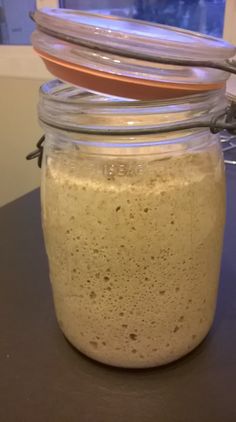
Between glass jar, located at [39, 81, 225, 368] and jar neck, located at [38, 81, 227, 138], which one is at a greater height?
jar neck, located at [38, 81, 227, 138]

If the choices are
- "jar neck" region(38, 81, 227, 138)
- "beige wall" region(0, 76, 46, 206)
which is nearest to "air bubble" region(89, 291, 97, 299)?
"jar neck" region(38, 81, 227, 138)

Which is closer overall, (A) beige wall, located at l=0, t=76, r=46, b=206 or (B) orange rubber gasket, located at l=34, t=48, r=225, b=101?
(B) orange rubber gasket, located at l=34, t=48, r=225, b=101

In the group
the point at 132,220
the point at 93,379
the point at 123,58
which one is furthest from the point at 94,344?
the point at 123,58

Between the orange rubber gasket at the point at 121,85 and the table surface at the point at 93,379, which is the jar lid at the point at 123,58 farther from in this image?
the table surface at the point at 93,379

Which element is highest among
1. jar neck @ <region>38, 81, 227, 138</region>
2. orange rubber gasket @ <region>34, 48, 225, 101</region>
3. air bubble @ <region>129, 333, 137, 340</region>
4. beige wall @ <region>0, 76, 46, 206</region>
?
orange rubber gasket @ <region>34, 48, 225, 101</region>

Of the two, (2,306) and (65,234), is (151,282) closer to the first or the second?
(65,234)

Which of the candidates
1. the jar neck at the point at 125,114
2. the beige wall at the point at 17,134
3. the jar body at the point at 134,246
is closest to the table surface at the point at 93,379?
the jar body at the point at 134,246

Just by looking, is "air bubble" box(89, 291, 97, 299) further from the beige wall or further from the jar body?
the beige wall
